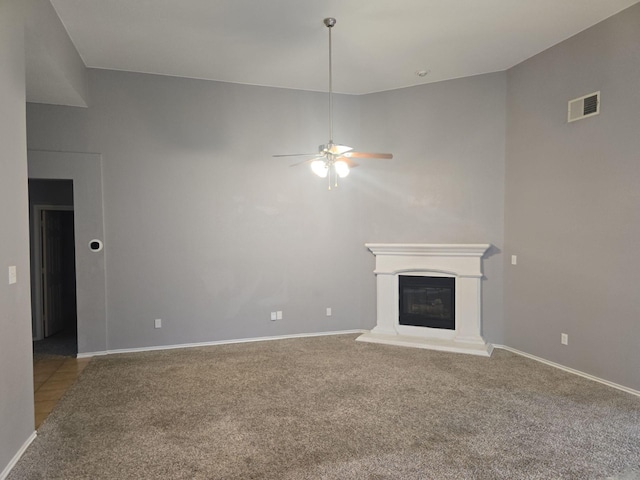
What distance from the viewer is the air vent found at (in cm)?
383

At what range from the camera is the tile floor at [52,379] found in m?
→ 3.33

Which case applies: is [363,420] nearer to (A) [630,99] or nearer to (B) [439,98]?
(A) [630,99]

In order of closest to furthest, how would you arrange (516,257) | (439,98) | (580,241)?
(580,241)
(516,257)
(439,98)

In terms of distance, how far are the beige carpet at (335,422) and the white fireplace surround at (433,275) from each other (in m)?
0.58

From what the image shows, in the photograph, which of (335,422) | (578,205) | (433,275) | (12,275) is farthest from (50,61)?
(578,205)

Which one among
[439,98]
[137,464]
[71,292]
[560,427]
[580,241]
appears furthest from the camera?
[71,292]

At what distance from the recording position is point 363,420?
9.80 feet

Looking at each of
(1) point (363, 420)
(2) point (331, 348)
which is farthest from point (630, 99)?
(2) point (331, 348)

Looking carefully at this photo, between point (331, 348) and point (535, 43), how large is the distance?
415cm

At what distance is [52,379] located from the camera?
3.97m

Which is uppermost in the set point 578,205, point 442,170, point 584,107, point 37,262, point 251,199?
point 584,107

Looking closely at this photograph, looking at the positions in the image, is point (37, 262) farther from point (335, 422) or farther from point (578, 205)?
point (578, 205)

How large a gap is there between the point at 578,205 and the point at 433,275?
1885 mm

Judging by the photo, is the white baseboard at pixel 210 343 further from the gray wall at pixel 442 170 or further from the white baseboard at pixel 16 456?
the white baseboard at pixel 16 456
